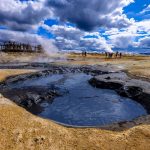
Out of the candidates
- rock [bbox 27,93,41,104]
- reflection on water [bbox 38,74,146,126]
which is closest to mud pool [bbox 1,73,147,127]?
reflection on water [bbox 38,74,146,126]

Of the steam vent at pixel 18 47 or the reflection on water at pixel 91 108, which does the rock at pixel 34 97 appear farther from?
the steam vent at pixel 18 47

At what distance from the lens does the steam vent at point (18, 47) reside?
80.5 metres

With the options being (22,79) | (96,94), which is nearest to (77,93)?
(96,94)

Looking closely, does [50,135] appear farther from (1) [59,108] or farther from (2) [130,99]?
(2) [130,99]

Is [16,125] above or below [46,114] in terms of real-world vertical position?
above

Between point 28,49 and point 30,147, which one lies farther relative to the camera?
point 28,49

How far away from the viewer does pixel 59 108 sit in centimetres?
1628

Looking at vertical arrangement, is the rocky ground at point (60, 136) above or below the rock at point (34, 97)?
above

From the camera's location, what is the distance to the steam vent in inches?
3171

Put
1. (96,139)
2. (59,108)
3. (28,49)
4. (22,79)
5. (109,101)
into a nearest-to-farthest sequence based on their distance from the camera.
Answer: (96,139) < (59,108) < (109,101) < (22,79) < (28,49)

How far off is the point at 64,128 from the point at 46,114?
490cm

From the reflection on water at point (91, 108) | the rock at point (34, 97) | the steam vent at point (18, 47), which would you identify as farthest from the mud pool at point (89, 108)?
the steam vent at point (18, 47)

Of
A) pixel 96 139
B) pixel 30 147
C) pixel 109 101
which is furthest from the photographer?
pixel 109 101

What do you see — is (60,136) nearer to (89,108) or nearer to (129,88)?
(89,108)
